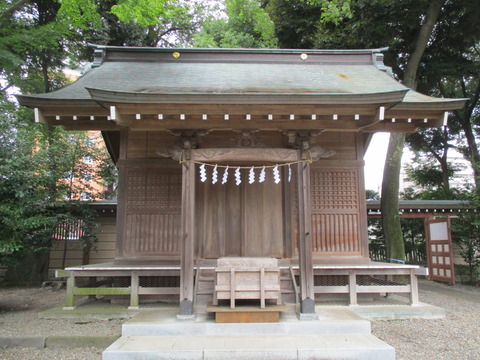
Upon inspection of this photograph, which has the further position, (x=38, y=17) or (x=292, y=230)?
(x=38, y=17)

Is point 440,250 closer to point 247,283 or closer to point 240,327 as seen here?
point 247,283

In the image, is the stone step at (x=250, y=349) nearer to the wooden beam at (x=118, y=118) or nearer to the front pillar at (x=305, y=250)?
the front pillar at (x=305, y=250)

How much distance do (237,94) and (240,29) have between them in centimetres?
1473

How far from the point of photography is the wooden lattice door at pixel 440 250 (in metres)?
11.2

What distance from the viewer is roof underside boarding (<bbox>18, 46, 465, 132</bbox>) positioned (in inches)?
198

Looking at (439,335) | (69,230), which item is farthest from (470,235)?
(69,230)

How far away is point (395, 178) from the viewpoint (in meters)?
10.3

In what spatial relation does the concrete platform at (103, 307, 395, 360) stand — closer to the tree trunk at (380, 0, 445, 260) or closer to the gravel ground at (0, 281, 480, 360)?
the gravel ground at (0, 281, 480, 360)

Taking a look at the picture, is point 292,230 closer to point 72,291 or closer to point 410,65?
point 72,291

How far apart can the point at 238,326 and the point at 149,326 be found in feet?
3.96

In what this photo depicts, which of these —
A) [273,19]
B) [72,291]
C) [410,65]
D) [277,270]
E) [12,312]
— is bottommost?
[12,312]

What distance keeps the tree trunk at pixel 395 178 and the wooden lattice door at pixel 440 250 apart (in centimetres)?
241

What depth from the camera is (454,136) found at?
63.2ft

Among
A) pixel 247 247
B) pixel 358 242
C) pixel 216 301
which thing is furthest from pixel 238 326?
pixel 358 242
